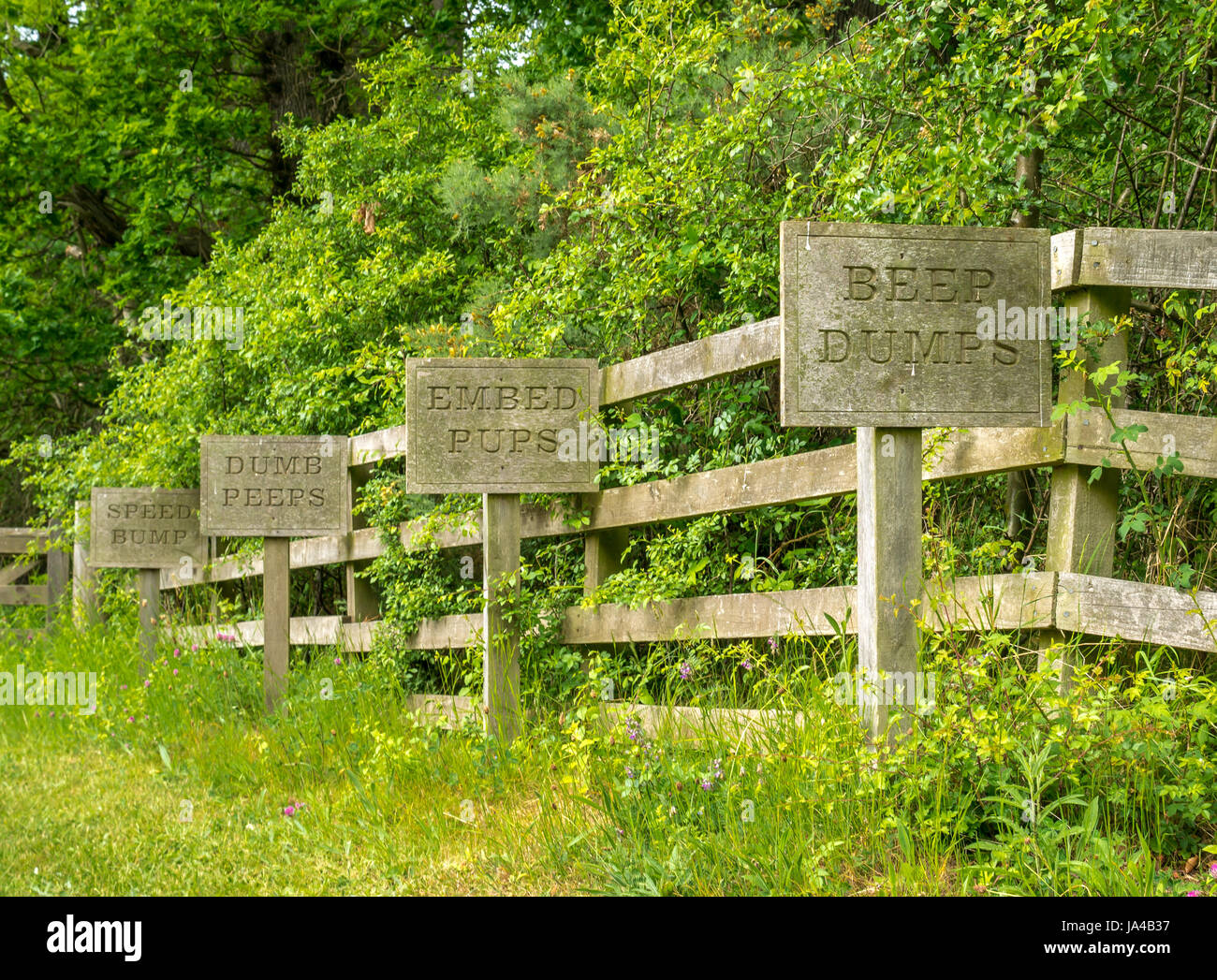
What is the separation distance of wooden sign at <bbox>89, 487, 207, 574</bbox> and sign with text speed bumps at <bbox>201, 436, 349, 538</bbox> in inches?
80.6

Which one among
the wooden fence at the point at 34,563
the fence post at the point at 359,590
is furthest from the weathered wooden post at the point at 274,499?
the wooden fence at the point at 34,563

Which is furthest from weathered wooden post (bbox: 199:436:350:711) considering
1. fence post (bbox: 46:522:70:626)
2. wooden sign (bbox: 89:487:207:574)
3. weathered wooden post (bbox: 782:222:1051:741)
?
fence post (bbox: 46:522:70:626)

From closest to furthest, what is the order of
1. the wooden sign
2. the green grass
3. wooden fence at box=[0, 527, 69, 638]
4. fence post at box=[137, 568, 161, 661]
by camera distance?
the green grass → the wooden sign → fence post at box=[137, 568, 161, 661] → wooden fence at box=[0, 527, 69, 638]

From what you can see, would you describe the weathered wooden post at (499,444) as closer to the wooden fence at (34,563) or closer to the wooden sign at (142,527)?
the wooden sign at (142,527)

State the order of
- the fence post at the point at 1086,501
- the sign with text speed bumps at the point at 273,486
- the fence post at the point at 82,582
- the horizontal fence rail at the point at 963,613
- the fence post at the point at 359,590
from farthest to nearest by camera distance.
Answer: the fence post at the point at 82,582, the fence post at the point at 359,590, the sign with text speed bumps at the point at 273,486, the fence post at the point at 1086,501, the horizontal fence rail at the point at 963,613

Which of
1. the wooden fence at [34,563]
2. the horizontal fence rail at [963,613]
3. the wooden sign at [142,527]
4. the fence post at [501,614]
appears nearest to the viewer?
the horizontal fence rail at [963,613]

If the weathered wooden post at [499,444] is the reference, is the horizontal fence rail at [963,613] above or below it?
below

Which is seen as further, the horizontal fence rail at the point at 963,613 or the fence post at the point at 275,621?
the fence post at the point at 275,621

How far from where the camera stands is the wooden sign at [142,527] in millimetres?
8891

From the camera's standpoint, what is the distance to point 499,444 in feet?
18.3

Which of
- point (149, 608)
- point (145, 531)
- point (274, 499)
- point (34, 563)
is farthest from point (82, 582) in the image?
point (274, 499)

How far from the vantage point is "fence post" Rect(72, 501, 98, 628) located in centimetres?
1175

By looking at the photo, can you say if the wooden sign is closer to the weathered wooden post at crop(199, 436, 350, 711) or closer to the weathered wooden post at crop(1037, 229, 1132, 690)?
the weathered wooden post at crop(199, 436, 350, 711)

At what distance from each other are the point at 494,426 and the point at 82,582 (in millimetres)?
8392
